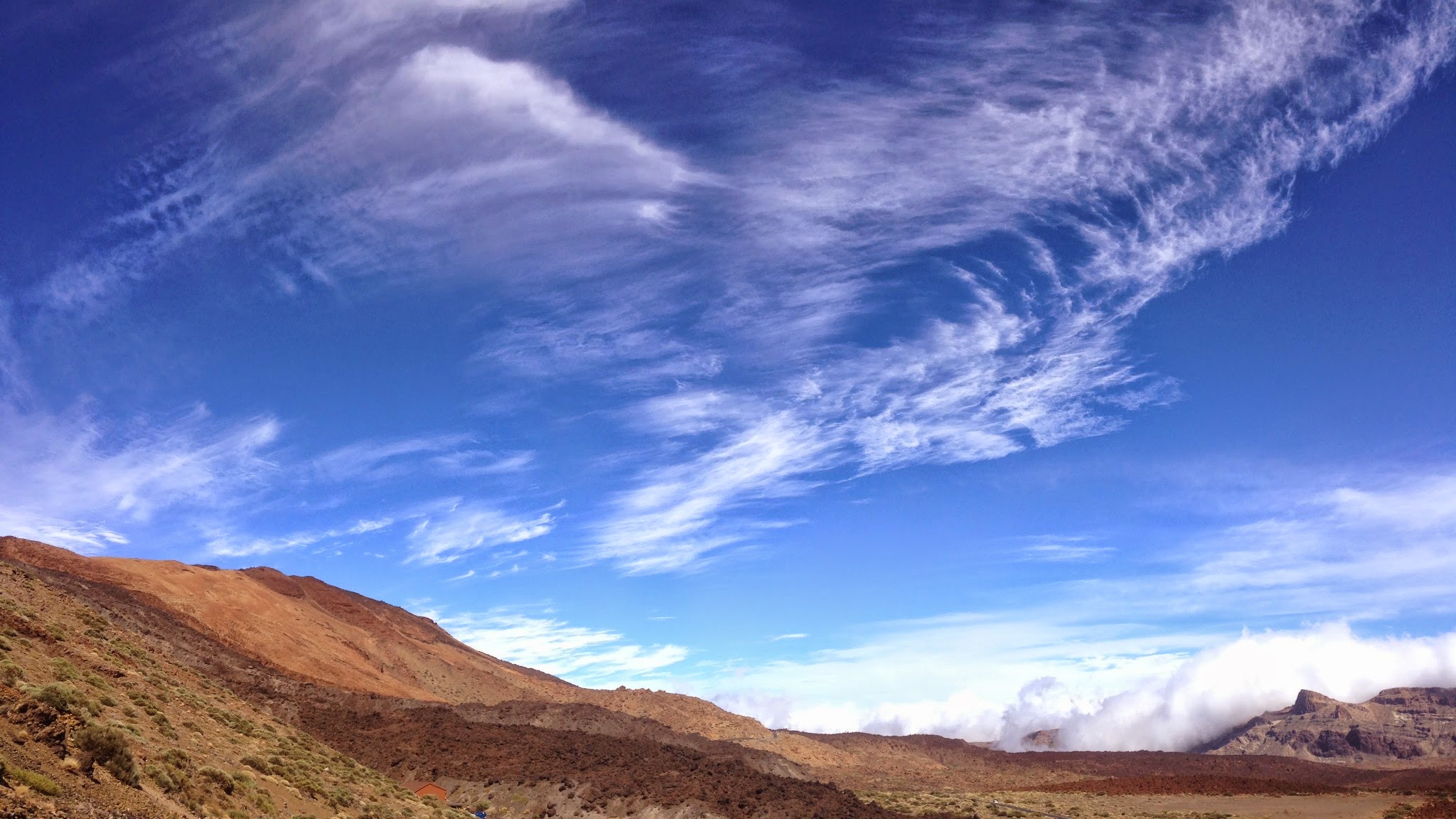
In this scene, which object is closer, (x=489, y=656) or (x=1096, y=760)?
(x=1096, y=760)

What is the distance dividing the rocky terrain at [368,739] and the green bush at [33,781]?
3 centimetres

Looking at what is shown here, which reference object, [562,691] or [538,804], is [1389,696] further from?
[538,804]

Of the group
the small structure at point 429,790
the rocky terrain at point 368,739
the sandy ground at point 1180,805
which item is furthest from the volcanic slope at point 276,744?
the sandy ground at point 1180,805

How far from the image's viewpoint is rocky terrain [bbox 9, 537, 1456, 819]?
18891 millimetres

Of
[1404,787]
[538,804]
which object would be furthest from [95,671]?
[1404,787]

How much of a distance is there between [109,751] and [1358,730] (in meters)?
188

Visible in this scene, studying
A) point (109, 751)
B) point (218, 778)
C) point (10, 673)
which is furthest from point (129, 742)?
point (109, 751)

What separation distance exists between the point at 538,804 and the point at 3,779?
3695cm

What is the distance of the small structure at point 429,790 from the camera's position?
42.1 metres

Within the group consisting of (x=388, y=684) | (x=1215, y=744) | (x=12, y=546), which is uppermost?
(x=12, y=546)

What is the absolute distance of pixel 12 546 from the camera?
6425 cm

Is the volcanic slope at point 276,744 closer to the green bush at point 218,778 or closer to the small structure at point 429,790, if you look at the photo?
the green bush at point 218,778

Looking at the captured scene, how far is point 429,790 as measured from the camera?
42625 mm

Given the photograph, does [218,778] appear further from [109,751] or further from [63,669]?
[63,669]
